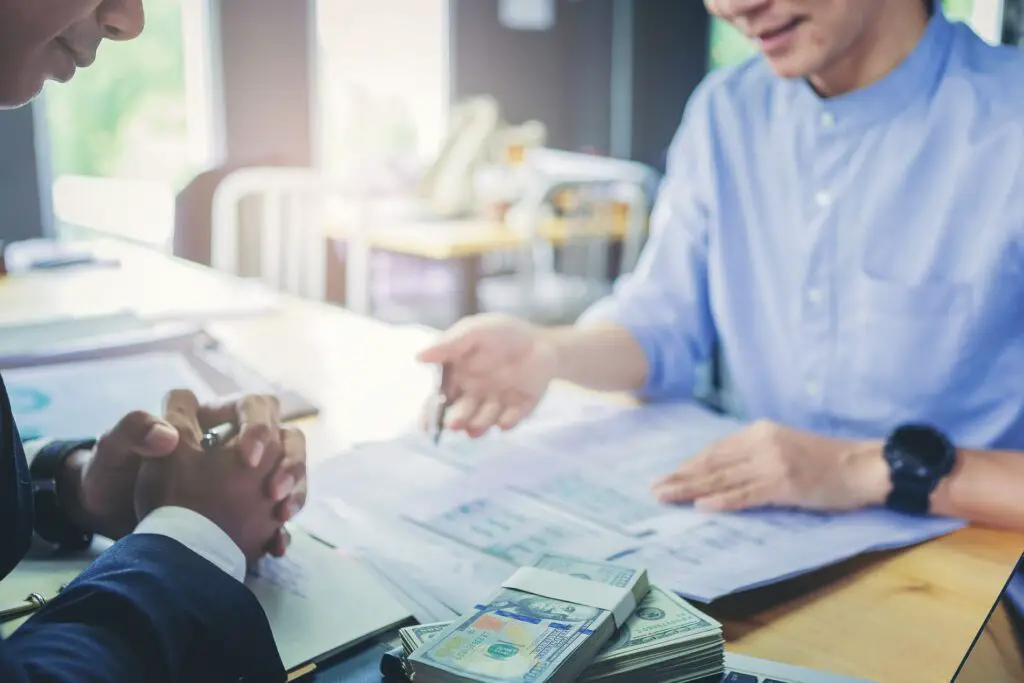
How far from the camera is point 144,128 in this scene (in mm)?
4992

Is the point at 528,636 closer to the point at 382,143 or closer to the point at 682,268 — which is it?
the point at 682,268

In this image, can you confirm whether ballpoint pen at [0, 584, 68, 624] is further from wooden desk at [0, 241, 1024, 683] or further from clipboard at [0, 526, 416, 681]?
wooden desk at [0, 241, 1024, 683]

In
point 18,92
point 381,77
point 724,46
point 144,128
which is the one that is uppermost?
point 724,46

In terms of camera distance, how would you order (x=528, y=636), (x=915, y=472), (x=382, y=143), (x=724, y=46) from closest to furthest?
(x=528, y=636)
(x=915, y=472)
(x=382, y=143)
(x=724, y=46)

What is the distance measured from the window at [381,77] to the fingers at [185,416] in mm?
4478

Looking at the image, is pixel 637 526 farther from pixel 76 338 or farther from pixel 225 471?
pixel 76 338

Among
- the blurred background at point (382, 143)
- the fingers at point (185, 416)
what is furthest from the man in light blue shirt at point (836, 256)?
the blurred background at point (382, 143)

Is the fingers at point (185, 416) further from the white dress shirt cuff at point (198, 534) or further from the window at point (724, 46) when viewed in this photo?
the window at point (724, 46)

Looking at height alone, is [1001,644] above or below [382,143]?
below

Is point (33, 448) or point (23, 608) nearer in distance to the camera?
point (23, 608)

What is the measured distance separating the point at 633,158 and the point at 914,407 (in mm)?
5347

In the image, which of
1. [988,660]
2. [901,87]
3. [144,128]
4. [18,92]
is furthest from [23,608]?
[144,128]

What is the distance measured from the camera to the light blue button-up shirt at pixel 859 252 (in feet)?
3.87

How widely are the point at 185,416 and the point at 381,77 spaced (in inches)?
204
